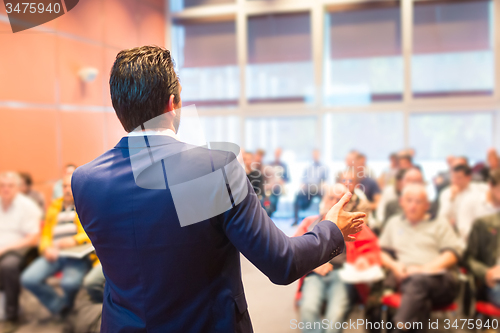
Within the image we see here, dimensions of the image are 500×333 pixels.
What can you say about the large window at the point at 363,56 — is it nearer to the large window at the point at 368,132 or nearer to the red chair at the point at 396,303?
the large window at the point at 368,132

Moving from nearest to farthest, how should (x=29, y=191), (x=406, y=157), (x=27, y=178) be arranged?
1. (x=27, y=178)
2. (x=29, y=191)
3. (x=406, y=157)

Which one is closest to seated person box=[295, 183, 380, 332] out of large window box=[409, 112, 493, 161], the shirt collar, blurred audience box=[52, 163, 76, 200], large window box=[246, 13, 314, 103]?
the shirt collar

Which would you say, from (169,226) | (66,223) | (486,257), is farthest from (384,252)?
(169,226)

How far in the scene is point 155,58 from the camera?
0.69 meters

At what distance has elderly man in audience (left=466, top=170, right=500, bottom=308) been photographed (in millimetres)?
2049

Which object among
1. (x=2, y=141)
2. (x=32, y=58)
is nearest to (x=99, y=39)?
(x=32, y=58)

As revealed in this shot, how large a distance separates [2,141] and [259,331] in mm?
1620

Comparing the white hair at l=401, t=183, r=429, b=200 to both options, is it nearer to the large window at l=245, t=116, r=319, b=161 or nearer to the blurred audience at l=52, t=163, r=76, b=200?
the blurred audience at l=52, t=163, r=76, b=200

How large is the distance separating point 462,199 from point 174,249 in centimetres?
243

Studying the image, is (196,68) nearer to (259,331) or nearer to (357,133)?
(259,331)

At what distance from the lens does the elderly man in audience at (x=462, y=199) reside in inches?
89.1

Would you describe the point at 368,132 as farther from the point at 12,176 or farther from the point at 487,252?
the point at 12,176

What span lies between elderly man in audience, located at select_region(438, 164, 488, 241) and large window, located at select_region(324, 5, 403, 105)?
319cm

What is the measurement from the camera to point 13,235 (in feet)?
7.45
